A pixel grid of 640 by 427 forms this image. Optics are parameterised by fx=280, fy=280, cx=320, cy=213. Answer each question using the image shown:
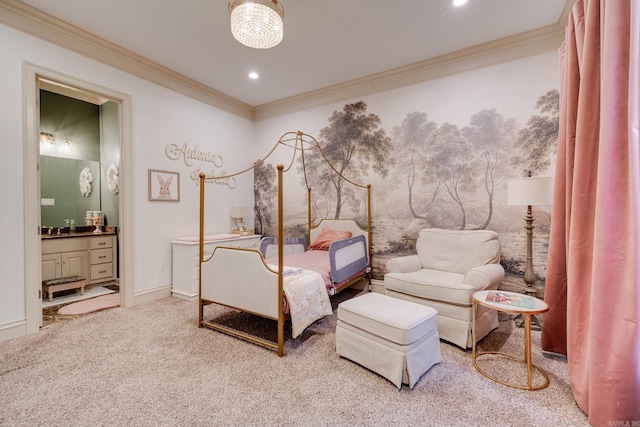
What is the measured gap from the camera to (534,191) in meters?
2.51

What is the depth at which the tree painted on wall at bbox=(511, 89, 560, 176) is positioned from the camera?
2.91 m

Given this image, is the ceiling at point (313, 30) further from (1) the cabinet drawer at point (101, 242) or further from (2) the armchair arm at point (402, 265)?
(1) the cabinet drawer at point (101, 242)

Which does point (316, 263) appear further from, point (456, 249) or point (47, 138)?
point (47, 138)

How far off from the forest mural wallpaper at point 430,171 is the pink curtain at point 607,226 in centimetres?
142

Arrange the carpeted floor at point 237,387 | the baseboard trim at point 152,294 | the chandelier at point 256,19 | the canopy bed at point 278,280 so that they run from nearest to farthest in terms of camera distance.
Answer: the carpeted floor at point 237,387 < the chandelier at point 256,19 < the canopy bed at point 278,280 < the baseboard trim at point 152,294

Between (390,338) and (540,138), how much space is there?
2.71 meters

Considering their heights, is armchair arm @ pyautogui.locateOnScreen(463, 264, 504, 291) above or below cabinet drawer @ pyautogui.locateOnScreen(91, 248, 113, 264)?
above

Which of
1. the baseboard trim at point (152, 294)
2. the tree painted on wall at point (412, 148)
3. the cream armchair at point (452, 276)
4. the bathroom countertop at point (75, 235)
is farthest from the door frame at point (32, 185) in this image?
the tree painted on wall at point (412, 148)

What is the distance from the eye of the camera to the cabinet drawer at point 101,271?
14.2 feet

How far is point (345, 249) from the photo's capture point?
320 centimetres

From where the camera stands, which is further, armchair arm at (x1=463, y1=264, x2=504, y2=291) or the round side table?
armchair arm at (x1=463, y1=264, x2=504, y2=291)

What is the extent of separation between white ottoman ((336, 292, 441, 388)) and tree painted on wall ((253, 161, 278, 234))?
9.92ft

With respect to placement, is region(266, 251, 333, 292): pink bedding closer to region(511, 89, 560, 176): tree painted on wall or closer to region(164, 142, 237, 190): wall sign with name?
region(164, 142, 237, 190): wall sign with name

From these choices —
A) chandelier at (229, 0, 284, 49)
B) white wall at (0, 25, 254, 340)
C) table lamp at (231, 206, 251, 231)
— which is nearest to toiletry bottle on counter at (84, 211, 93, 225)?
white wall at (0, 25, 254, 340)
